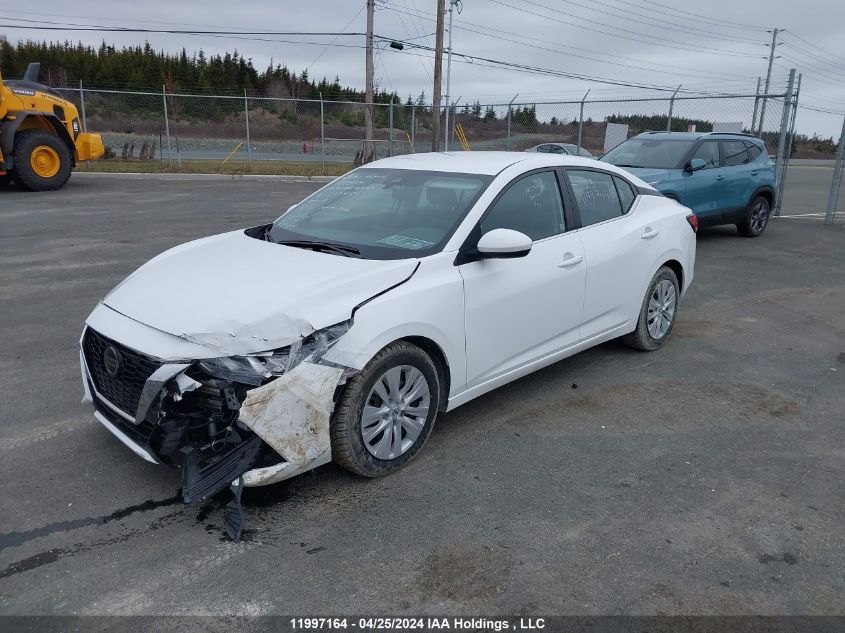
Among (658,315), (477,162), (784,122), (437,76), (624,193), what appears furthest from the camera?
(437,76)

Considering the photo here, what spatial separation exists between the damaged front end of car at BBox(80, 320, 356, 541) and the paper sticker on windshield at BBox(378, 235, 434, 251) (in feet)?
2.89

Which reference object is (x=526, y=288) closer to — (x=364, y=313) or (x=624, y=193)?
(x=364, y=313)

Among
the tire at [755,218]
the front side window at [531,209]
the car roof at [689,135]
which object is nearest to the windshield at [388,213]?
the front side window at [531,209]

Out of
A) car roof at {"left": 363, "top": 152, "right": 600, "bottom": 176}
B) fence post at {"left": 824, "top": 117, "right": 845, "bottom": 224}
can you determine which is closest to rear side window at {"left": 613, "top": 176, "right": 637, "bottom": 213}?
car roof at {"left": 363, "top": 152, "right": 600, "bottom": 176}

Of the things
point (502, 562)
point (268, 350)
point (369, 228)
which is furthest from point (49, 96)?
point (502, 562)

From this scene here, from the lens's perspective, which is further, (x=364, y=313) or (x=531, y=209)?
(x=531, y=209)

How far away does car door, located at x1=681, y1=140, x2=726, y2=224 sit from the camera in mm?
10273

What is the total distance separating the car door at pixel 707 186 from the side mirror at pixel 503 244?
7.17m

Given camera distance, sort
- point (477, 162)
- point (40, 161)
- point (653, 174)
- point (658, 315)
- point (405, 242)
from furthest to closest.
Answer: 1. point (40, 161)
2. point (653, 174)
3. point (658, 315)
4. point (477, 162)
5. point (405, 242)

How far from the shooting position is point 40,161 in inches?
598

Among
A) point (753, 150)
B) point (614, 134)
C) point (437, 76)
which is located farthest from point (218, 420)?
point (437, 76)

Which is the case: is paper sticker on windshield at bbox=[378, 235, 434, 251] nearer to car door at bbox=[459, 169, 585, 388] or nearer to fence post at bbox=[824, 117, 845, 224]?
car door at bbox=[459, 169, 585, 388]

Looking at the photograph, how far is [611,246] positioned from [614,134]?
53.7 ft

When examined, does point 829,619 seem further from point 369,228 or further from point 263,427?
point 369,228
